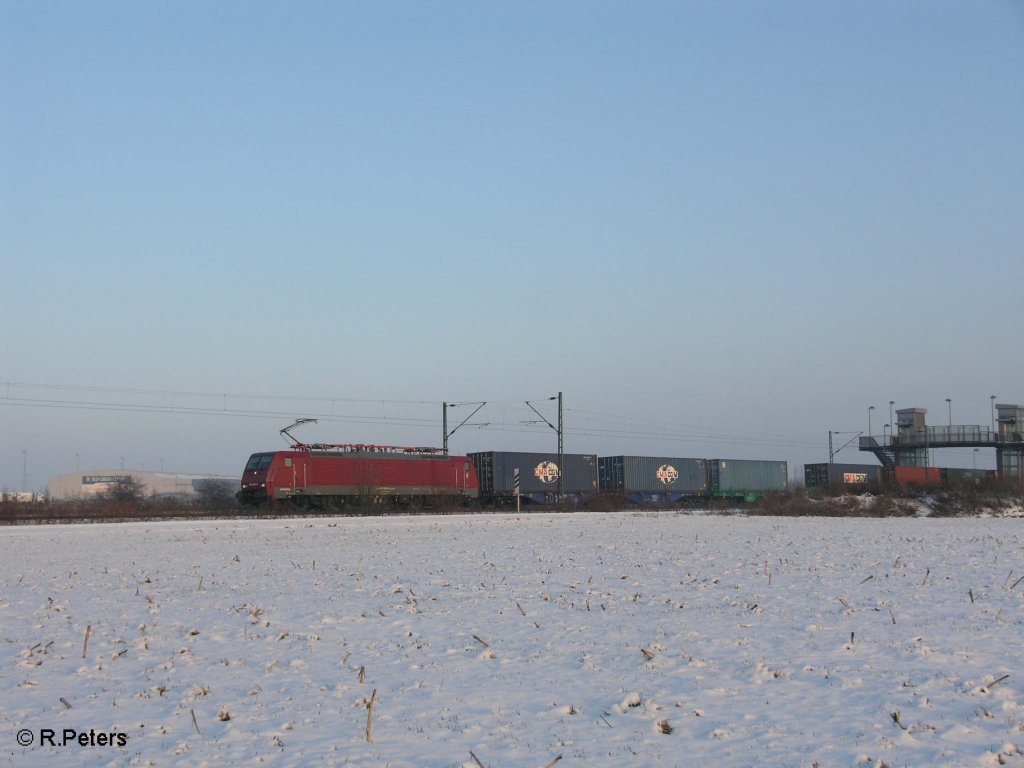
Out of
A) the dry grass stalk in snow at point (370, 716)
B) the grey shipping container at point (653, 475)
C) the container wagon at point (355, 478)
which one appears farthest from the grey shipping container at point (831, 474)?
the dry grass stalk in snow at point (370, 716)

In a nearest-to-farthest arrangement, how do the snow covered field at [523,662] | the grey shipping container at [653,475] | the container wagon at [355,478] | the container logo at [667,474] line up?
the snow covered field at [523,662] < the container wagon at [355,478] < the grey shipping container at [653,475] < the container logo at [667,474]

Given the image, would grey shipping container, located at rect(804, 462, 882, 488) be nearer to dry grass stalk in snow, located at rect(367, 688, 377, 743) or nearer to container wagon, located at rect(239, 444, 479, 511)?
container wagon, located at rect(239, 444, 479, 511)

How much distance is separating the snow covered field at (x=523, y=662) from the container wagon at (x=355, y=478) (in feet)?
84.0

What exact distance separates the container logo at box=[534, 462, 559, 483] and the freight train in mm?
62

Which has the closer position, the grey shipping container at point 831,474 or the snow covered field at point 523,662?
the snow covered field at point 523,662

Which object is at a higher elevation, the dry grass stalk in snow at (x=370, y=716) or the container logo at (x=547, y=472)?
the container logo at (x=547, y=472)

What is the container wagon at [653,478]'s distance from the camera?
57.0 metres

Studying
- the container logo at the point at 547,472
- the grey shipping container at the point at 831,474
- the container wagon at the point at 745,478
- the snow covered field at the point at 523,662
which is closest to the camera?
the snow covered field at the point at 523,662

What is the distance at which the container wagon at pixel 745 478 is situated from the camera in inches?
2468

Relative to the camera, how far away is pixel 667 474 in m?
59.5

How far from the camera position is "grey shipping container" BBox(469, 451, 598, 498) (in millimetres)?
53094

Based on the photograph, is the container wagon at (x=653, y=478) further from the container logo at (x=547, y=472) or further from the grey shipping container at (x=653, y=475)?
the container logo at (x=547, y=472)

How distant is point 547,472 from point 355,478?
13.4 m

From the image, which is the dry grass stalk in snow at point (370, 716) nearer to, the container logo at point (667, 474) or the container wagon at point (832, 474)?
the container logo at point (667, 474)
